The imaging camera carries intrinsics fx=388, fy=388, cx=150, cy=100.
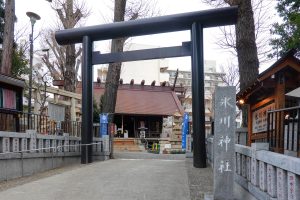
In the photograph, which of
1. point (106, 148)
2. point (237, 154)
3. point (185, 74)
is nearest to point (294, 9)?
point (106, 148)

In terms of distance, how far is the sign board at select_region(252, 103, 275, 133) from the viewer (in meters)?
11.9

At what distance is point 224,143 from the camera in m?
6.54

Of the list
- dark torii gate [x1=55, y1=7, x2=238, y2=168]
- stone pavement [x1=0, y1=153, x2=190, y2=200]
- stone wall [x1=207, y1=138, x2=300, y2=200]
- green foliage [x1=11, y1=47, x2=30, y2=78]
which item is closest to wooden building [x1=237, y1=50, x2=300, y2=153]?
stone wall [x1=207, y1=138, x2=300, y2=200]

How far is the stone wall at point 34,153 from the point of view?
10.6m

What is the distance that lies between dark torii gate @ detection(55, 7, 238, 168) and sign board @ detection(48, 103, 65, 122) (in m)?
2.76

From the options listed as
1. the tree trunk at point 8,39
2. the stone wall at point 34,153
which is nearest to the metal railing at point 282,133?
the stone wall at point 34,153

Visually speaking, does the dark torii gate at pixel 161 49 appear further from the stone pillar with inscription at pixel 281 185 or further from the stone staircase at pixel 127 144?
the stone staircase at pixel 127 144

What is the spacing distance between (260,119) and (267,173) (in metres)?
7.41

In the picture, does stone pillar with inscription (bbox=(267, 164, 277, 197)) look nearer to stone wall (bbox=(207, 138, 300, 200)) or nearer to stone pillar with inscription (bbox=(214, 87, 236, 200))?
stone wall (bbox=(207, 138, 300, 200))

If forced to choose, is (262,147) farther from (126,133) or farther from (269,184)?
(126,133)

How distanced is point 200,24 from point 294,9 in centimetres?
709

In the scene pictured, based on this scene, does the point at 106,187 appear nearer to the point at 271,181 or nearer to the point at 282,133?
the point at 282,133

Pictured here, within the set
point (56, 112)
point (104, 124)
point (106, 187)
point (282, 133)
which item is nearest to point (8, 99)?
point (56, 112)

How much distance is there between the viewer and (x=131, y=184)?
904 centimetres
